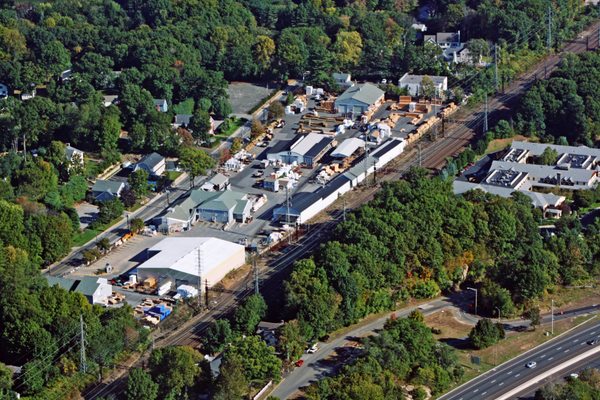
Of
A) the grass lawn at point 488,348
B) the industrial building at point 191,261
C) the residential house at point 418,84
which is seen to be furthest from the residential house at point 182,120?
the grass lawn at point 488,348

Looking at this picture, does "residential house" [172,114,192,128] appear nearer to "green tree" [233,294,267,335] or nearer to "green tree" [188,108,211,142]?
"green tree" [188,108,211,142]

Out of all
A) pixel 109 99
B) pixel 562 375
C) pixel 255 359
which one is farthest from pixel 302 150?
pixel 562 375

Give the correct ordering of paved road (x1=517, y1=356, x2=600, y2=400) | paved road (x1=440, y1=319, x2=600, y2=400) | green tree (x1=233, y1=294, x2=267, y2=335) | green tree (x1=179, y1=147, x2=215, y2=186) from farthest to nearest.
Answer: green tree (x1=179, y1=147, x2=215, y2=186), green tree (x1=233, y1=294, x2=267, y2=335), paved road (x1=440, y1=319, x2=600, y2=400), paved road (x1=517, y1=356, x2=600, y2=400)

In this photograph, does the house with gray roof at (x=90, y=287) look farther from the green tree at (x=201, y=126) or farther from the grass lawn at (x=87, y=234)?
the green tree at (x=201, y=126)

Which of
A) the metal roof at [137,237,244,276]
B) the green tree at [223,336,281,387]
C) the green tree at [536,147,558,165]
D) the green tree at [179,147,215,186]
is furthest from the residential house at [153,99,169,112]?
the green tree at [223,336,281,387]

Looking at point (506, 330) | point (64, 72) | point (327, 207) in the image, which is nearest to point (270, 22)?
point (64, 72)

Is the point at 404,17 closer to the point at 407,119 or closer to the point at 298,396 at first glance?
the point at 407,119
